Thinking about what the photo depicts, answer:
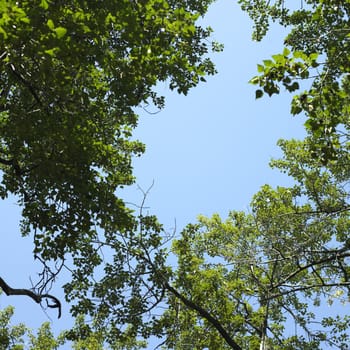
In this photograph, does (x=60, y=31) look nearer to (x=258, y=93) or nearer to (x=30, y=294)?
(x=258, y=93)

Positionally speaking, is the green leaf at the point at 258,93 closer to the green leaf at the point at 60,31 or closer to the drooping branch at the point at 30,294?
the green leaf at the point at 60,31

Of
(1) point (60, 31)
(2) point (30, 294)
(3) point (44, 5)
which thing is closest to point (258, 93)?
(1) point (60, 31)

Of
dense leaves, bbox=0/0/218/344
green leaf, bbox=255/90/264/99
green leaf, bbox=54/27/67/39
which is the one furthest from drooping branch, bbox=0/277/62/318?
green leaf, bbox=255/90/264/99

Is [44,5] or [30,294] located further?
[30,294]

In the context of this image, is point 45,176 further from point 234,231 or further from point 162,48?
point 234,231

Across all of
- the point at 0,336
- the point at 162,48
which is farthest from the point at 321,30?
the point at 0,336

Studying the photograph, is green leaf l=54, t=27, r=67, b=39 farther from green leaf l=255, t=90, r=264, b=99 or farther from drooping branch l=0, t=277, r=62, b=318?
drooping branch l=0, t=277, r=62, b=318

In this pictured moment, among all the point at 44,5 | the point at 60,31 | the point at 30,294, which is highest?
the point at 44,5

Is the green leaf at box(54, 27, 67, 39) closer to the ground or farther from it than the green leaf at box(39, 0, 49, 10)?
closer to the ground

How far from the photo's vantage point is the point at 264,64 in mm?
3438

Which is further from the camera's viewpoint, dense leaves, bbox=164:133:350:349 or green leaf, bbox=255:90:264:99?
dense leaves, bbox=164:133:350:349

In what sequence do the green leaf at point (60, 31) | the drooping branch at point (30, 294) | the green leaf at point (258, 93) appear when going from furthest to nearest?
the drooping branch at point (30, 294) < the green leaf at point (60, 31) < the green leaf at point (258, 93)

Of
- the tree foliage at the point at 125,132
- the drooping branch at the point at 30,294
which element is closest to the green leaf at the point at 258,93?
the tree foliage at the point at 125,132

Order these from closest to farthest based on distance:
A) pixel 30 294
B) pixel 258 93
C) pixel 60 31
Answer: pixel 258 93 < pixel 60 31 < pixel 30 294
